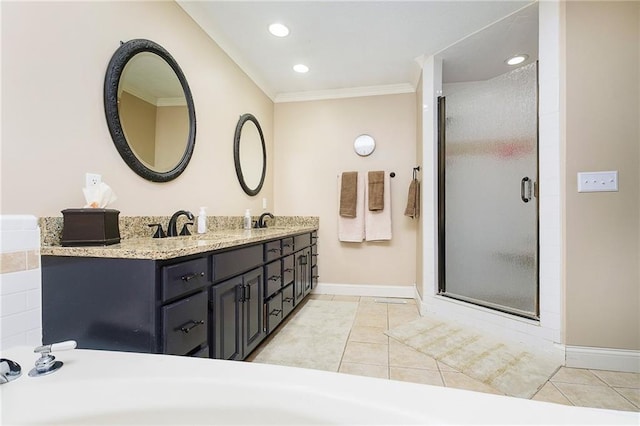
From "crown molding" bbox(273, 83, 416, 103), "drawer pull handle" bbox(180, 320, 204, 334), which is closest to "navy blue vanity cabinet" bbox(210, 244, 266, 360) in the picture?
"drawer pull handle" bbox(180, 320, 204, 334)

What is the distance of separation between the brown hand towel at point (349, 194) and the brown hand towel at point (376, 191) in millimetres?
170

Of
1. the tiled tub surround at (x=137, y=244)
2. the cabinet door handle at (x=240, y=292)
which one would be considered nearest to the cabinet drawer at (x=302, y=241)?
the tiled tub surround at (x=137, y=244)

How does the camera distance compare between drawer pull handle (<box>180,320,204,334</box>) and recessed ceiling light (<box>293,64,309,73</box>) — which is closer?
drawer pull handle (<box>180,320,204,334</box>)

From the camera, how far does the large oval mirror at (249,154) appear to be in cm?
263

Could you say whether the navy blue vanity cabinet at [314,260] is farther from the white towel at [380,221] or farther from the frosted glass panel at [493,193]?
the frosted glass panel at [493,193]

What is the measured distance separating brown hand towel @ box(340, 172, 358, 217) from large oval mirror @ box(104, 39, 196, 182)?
175 centimetres

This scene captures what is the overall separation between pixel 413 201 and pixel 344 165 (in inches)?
36.6

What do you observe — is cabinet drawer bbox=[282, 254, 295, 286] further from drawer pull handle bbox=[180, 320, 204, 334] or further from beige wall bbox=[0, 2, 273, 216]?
drawer pull handle bbox=[180, 320, 204, 334]

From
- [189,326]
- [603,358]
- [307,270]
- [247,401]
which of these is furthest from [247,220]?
[603,358]

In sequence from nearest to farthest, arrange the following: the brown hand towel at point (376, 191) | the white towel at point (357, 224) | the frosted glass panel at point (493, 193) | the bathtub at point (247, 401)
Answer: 1. the bathtub at point (247, 401)
2. the frosted glass panel at point (493, 193)
3. the brown hand towel at point (376, 191)
4. the white towel at point (357, 224)

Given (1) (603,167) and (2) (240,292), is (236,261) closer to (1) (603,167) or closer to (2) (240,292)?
(2) (240,292)

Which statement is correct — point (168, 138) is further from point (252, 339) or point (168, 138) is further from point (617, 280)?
point (617, 280)

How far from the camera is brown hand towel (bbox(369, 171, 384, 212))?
3141mm

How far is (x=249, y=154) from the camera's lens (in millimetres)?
2852
